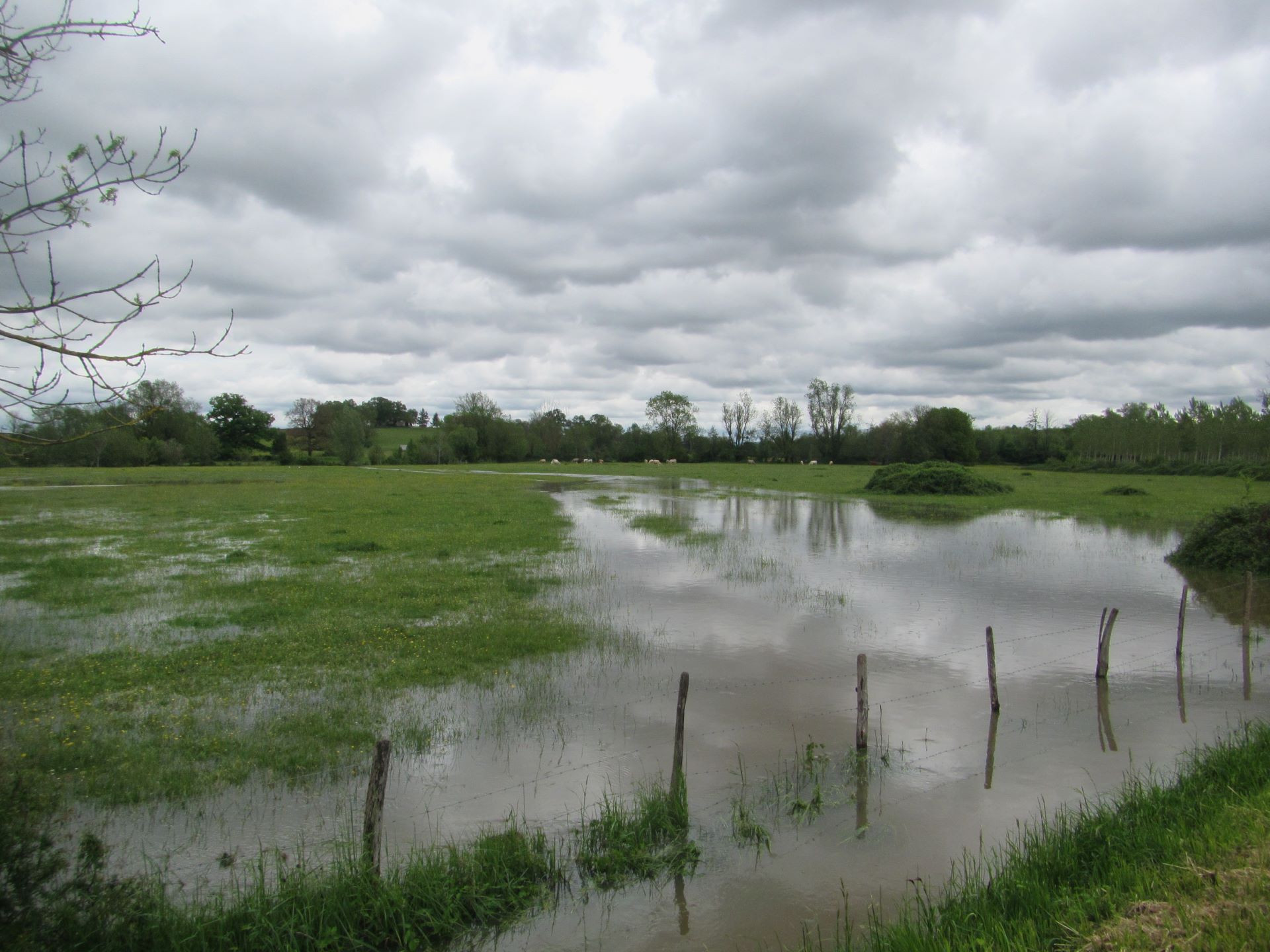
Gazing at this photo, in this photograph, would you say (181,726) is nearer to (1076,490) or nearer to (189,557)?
(189,557)

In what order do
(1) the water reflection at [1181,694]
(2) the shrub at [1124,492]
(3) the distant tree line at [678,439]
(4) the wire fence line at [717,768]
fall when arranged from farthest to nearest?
(3) the distant tree line at [678,439], (2) the shrub at [1124,492], (1) the water reflection at [1181,694], (4) the wire fence line at [717,768]

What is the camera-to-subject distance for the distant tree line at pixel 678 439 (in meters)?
98.9

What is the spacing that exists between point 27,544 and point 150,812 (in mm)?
26158

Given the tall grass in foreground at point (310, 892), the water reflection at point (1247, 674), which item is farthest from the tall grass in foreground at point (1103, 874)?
the water reflection at point (1247, 674)

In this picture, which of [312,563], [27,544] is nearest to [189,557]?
[312,563]

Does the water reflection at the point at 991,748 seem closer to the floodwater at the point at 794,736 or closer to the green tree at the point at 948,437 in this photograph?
the floodwater at the point at 794,736

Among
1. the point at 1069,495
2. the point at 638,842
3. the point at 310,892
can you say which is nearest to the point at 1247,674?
the point at 638,842

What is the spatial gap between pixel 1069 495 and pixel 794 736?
5539cm

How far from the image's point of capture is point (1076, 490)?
61.7 m

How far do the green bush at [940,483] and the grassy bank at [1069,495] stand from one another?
1.67 m

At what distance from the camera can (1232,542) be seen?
24609 millimetres

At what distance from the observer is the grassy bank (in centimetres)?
4284

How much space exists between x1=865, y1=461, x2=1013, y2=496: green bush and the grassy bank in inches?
65.8

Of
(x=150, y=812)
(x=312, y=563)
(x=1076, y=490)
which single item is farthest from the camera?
(x=1076, y=490)
